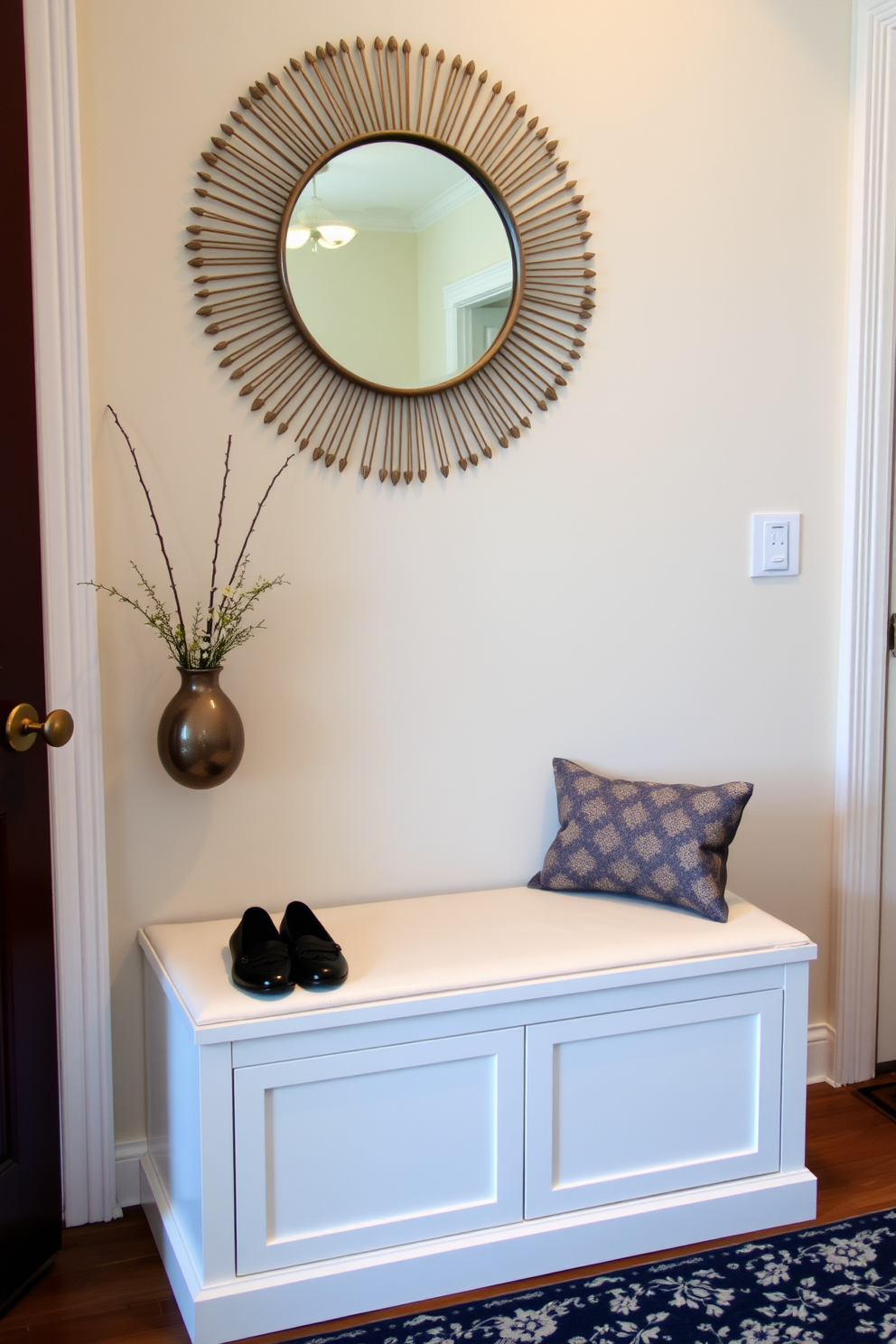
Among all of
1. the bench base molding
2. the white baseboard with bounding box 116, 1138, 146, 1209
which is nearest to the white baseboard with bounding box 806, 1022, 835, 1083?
the bench base molding

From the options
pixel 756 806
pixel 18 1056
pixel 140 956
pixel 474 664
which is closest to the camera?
pixel 18 1056

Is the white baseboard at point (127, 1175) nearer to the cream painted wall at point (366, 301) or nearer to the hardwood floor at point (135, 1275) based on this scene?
the hardwood floor at point (135, 1275)

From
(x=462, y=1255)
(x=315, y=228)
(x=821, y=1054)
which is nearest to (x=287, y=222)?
(x=315, y=228)

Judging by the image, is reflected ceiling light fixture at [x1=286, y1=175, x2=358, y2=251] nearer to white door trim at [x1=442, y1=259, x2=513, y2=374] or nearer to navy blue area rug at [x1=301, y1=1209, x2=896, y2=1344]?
white door trim at [x1=442, y1=259, x2=513, y2=374]

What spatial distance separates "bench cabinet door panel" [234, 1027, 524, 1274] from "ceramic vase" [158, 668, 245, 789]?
1.47ft

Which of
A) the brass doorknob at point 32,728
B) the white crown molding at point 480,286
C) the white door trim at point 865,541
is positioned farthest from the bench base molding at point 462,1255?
the white crown molding at point 480,286

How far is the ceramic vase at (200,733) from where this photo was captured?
1.70 meters

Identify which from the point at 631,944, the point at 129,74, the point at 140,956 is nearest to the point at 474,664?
the point at 631,944

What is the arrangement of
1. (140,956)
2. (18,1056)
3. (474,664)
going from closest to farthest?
(18,1056) < (140,956) < (474,664)

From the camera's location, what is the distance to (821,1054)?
7.65ft

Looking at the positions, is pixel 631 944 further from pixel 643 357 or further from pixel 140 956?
pixel 643 357

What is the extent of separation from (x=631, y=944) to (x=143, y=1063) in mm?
846

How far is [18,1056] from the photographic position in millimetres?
1646

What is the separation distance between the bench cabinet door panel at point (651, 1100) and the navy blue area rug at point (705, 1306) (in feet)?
0.38
